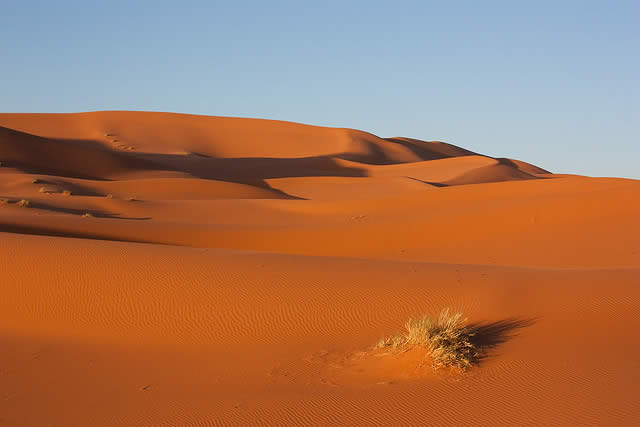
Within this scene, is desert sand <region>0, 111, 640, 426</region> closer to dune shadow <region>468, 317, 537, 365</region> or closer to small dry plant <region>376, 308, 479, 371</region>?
dune shadow <region>468, 317, 537, 365</region>

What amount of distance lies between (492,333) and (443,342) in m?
0.88

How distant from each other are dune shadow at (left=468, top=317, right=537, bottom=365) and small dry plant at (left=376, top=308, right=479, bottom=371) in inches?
3.4

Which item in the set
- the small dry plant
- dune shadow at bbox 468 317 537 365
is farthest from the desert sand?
the small dry plant

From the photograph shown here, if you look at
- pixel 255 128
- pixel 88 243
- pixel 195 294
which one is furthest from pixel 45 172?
pixel 255 128

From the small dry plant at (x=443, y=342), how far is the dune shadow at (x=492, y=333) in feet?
0.28

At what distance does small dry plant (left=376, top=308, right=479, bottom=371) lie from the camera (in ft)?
20.1

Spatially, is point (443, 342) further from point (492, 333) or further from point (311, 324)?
point (311, 324)

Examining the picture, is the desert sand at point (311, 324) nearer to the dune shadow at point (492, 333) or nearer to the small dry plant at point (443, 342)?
the dune shadow at point (492, 333)

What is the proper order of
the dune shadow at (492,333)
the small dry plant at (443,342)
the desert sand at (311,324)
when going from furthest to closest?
the dune shadow at (492,333)
the small dry plant at (443,342)
the desert sand at (311,324)

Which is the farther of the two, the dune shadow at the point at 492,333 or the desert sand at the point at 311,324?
the dune shadow at the point at 492,333

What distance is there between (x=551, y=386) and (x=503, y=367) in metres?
0.53

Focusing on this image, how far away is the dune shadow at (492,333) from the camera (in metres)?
6.46

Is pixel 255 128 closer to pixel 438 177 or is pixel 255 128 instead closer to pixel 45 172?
pixel 438 177

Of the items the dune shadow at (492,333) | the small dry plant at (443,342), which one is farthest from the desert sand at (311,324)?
the small dry plant at (443,342)
